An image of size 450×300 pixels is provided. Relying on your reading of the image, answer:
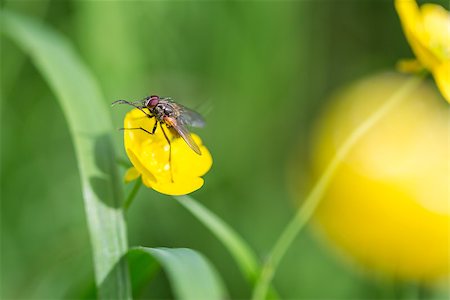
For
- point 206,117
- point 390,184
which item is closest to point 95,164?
point 206,117

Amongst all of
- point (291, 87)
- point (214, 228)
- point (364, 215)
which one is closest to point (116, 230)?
point (214, 228)

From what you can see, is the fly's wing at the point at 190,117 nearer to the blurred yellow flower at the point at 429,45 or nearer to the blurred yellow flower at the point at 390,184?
the blurred yellow flower at the point at 429,45

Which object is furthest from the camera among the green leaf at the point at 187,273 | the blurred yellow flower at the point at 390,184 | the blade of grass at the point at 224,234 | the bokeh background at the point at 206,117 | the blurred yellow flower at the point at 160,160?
the blurred yellow flower at the point at 390,184

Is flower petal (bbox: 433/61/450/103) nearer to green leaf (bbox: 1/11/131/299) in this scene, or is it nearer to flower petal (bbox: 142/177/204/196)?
flower petal (bbox: 142/177/204/196)

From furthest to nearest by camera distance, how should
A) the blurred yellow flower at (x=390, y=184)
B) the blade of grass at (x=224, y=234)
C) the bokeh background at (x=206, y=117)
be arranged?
the blurred yellow flower at (x=390, y=184)
the bokeh background at (x=206, y=117)
the blade of grass at (x=224, y=234)

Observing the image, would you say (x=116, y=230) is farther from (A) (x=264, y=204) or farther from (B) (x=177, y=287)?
(A) (x=264, y=204)

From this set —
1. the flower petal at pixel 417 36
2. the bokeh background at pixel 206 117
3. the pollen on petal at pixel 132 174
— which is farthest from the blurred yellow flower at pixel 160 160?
the bokeh background at pixel 206 117

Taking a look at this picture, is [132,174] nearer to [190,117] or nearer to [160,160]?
[160,160]

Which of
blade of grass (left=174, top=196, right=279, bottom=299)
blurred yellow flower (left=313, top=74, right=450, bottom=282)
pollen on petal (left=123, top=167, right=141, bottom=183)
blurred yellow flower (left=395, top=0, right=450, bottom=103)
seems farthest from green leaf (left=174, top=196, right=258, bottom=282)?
blurred yellow flower (left=313, top=74, right=450, bottom=282)
